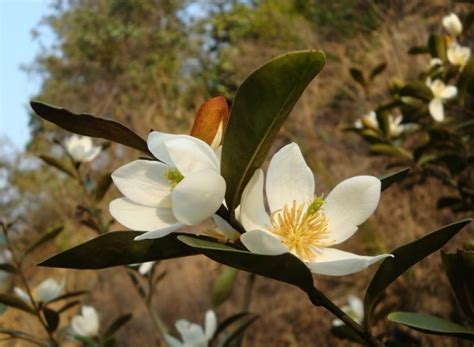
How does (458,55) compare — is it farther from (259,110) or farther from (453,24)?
(259,110)

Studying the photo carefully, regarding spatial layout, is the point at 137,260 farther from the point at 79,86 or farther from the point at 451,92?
the point at 79,86

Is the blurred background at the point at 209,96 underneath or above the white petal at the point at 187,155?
underneath

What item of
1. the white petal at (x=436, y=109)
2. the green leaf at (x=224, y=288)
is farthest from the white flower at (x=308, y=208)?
the white petal at (x=436, y=109)

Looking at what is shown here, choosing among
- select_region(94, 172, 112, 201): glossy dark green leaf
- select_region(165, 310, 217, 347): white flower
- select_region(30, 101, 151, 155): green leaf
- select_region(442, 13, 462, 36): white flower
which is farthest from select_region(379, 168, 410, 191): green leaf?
select_region(442, 13, 462, 36): white flower

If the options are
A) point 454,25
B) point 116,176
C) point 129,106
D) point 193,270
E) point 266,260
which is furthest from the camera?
point 129,106

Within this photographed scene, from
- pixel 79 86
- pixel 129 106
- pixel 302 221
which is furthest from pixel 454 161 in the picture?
pixel 79 86

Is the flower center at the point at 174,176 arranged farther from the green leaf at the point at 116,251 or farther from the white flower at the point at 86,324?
the white flower at the point at 86,324

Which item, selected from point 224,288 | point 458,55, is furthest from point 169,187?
point 458,55
